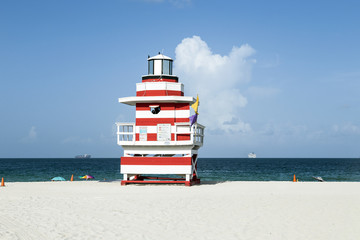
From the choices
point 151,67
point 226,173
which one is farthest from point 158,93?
point 226,173

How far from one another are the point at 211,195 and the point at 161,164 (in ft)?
19.2

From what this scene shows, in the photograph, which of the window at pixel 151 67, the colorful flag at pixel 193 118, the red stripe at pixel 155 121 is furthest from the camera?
the window at pixel 151 67

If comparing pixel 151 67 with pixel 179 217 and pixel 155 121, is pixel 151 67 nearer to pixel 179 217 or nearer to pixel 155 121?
pixel 155 121

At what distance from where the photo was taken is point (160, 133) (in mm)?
25609

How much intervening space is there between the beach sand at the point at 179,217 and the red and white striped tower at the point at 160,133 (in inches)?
245

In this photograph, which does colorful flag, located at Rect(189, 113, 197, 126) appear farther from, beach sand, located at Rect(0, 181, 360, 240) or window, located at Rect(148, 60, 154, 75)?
Result: beach sand, located at Rect(0, 181, 360, 240)

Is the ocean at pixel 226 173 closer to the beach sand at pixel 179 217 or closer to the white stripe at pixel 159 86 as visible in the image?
the white stripe at pixel 159 86

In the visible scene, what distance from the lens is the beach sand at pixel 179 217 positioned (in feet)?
37.3

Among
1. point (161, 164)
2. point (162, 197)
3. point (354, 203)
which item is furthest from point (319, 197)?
point (161, 164)

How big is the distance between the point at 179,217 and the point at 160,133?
12182 millimetres

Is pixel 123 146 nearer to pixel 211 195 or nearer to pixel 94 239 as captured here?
pixel 211 195

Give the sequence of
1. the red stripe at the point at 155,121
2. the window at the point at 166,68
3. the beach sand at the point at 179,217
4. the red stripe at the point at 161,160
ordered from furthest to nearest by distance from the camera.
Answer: the window at the point at 166,68 → the red stripe at the point at 155,121 → the red stripe at the point at 161,160 → the beach sand at the point at 179,217

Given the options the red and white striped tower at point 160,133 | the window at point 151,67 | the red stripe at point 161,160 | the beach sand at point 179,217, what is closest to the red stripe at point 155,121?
the red and white striped tower at point 160,133

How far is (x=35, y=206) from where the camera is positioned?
51.7 ft
